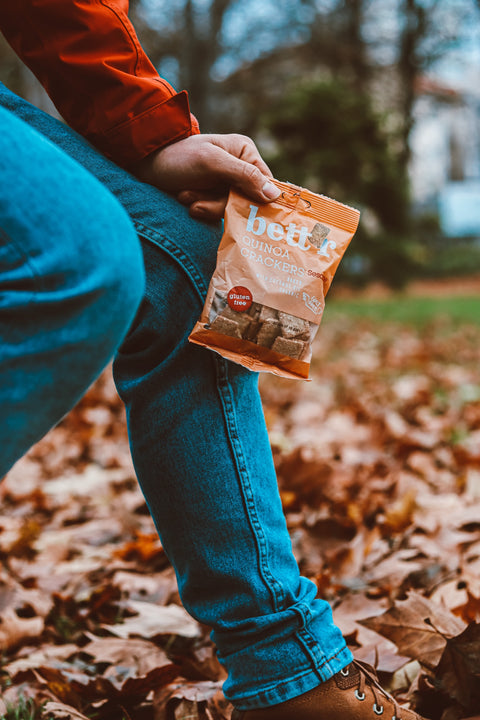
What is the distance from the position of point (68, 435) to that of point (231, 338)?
2379mm

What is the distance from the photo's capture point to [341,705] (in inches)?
39.8

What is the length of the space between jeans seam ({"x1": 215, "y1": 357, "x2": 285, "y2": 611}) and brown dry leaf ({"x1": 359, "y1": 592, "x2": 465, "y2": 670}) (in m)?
0.44

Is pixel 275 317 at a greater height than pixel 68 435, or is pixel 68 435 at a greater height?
pixel 275 317

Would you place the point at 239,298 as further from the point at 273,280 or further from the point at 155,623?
the point at 155,623

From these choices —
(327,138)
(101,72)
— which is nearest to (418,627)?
(101,72)

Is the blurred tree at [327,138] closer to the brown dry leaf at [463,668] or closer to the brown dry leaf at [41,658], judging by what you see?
the brown dry leaf at [41,658]

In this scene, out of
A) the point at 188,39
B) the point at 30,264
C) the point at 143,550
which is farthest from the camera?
the point at 188,39

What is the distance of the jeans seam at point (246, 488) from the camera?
1.00 metres

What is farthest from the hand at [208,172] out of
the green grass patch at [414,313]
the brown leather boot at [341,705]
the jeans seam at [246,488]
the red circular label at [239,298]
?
the green grass patch at [414,313]

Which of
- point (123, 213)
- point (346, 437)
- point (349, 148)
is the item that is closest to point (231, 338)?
point (123, 213)

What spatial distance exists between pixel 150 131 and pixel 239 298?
11.6 inches

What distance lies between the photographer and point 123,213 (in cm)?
86

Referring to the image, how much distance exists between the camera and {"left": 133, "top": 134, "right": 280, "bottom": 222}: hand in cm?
100

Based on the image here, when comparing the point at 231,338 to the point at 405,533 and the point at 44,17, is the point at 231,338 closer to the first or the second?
the point at 44,17
